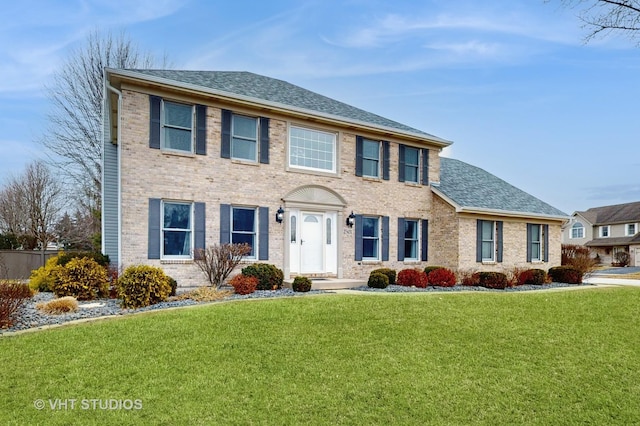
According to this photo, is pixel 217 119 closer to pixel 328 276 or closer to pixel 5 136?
pixel 328 276

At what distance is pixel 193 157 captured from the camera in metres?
12.8

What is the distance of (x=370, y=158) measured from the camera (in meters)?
16.5

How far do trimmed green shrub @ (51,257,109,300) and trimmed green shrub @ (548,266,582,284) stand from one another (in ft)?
55.8

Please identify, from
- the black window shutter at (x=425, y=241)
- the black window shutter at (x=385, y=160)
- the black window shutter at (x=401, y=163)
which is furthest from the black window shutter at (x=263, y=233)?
the black window shutter at (x=425, y=241)

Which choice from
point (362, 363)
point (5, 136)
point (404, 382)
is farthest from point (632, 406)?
point (5, 136)

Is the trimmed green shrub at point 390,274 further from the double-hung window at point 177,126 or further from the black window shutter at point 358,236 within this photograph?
the double-hung window at point 177,126

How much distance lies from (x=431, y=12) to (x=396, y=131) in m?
4.60

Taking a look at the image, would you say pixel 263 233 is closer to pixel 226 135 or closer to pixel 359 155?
Answer: pixel 226 135

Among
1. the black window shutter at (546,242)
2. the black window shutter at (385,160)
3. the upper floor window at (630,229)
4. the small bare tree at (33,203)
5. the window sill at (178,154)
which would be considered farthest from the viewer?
the upper floor window at (630,229)

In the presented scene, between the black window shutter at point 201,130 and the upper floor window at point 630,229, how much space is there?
45593 millimetres

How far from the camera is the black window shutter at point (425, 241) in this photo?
1747 centimetres

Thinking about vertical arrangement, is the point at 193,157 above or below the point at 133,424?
above

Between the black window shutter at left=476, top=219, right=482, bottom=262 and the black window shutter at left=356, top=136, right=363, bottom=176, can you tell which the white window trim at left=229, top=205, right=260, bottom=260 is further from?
the black window shutter at left=476, top=219, right=482, bottom=262

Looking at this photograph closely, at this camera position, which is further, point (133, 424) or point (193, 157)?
point (193, 157)
